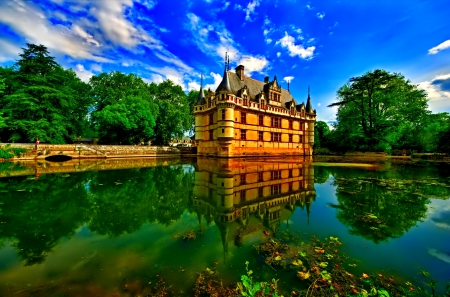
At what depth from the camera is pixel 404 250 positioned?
3.81 metres

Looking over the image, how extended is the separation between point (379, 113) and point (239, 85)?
76.2 feet

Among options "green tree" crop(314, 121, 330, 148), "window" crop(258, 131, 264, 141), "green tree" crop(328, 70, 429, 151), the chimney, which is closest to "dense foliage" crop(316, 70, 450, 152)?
"green tree" crop(328, 70, 429, 151)

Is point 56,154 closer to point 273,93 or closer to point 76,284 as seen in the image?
point 76,284

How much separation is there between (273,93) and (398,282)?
29.9m

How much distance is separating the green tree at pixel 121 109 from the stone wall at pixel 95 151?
15.3 ft

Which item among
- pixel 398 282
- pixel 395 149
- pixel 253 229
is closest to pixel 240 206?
pixel 253 229

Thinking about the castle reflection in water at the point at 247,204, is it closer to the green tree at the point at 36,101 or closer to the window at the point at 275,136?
the window at the point at 275,136

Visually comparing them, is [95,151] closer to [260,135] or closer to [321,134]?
[260,135]

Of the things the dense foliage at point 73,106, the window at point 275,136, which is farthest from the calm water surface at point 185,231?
the dense foliage at point 73,106

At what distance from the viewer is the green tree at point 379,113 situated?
2880 cm

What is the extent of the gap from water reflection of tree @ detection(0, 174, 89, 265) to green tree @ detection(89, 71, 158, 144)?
2340cm

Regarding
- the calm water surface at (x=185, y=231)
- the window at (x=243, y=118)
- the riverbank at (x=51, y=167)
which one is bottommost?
the calm water surface at (x=185, y=231)

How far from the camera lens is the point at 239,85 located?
27.7 metres

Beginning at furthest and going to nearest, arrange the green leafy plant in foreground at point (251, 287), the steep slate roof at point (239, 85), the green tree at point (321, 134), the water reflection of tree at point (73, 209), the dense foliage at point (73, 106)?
the green tree at point (321, 134) < the dense foliage at point (73, 106) < the steep slate roof at point (239, 85) < the water reflection of tree at point (73, 209) < the green leafy plant in foreground at point (251, 287)
